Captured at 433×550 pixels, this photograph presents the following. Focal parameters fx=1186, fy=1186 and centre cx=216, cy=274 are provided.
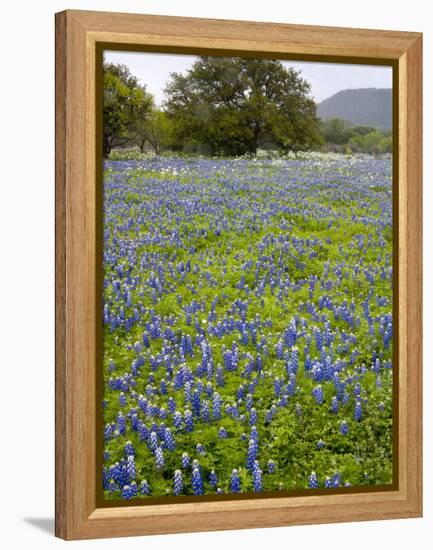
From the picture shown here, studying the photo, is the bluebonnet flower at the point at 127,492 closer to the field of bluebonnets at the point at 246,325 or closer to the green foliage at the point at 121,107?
the field of bluebonnets at the point at 246,325

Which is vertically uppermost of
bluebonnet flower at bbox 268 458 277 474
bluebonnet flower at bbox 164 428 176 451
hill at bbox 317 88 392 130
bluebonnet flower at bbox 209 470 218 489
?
hill at bbox 317 88 392 130

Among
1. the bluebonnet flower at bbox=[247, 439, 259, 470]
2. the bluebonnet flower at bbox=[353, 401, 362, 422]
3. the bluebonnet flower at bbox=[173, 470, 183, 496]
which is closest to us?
the bluebonnet flower at bbox=[173, 470, 183, 496]

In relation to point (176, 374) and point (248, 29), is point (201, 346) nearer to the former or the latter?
point (176, 374)

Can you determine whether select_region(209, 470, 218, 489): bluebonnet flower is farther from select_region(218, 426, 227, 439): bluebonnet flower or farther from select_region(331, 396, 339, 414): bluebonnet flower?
select_region(331, 396, 339, 414): bluebonnet flower

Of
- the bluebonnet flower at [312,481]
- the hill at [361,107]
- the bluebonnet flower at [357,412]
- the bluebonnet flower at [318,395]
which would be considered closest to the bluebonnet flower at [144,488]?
the bluebonnet flower at [312,481]

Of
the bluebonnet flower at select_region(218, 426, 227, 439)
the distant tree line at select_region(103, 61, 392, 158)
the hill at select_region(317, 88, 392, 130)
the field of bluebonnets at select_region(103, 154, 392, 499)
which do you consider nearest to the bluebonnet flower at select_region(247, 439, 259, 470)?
the field of bluebonnets at select_region(103, 154, 392, 499)

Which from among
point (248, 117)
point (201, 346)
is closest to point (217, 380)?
point (201, 346)
